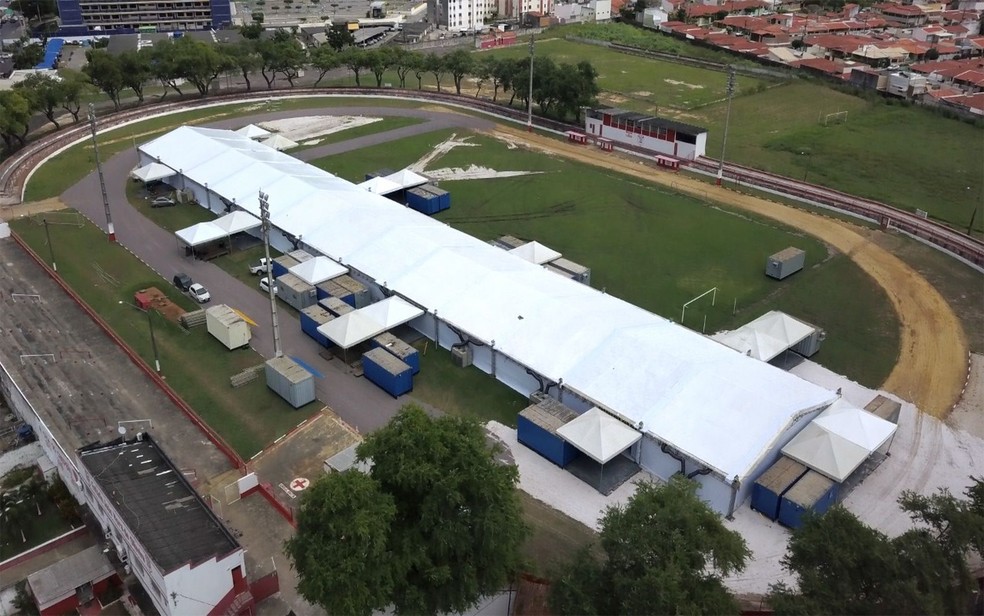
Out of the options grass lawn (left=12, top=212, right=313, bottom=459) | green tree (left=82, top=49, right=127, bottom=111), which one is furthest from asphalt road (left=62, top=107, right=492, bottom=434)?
green tree (left=82, top=49, right=127, bottom=111)

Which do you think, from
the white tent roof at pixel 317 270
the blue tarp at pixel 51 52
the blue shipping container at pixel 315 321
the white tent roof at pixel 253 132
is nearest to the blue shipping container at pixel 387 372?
the blue shipping container at pixel 315 321

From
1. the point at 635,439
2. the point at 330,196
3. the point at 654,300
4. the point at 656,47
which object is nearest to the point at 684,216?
the point at 654,300

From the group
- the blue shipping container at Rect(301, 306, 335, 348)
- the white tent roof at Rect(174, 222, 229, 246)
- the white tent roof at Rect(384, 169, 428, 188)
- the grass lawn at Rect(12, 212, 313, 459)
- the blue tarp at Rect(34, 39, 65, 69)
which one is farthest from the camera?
the blue tarp at Rect(34, 39, 65, 69)

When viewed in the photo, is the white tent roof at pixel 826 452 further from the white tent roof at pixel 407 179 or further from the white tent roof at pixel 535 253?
the white tent roof at pixel 407 179

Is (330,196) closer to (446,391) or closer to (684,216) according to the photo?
(446,391)

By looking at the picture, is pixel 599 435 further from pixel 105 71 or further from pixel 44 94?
pixel 105 71

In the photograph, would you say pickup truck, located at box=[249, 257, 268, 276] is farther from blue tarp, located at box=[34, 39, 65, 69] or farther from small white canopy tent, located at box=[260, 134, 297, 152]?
blue tarp, located at box=[34, 39, 65, 69]

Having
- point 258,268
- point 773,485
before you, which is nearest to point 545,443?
point 773,485
